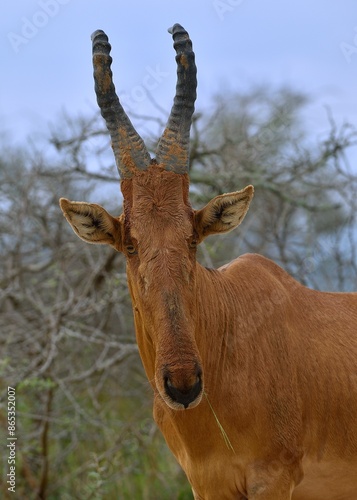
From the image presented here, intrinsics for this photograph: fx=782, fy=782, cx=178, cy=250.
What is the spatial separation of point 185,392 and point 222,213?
5.15 ft

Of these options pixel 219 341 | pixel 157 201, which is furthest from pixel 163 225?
pixel 219 341

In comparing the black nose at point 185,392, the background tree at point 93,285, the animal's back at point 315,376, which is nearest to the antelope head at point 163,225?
the black nose at point 185,392

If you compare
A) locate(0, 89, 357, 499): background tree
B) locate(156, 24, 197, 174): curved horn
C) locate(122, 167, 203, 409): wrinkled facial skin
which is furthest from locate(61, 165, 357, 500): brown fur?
locate(0, 89, 357, 499): background tree

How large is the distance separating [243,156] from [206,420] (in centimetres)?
771

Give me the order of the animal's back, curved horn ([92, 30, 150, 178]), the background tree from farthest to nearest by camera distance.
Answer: the background tree, the animal's back, curved horn ([92, 30, 150, 178])

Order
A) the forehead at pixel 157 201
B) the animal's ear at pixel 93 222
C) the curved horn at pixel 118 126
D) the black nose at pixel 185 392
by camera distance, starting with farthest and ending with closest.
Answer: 1. the curved horn at pixel 118 126
2. the animal's ear at pixel 93 222
3. the forehead at pixel 157 201
4. the black nose at pixel 185 392

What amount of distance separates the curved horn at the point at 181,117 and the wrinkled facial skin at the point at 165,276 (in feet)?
0.43

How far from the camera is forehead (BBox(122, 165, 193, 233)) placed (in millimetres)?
5707

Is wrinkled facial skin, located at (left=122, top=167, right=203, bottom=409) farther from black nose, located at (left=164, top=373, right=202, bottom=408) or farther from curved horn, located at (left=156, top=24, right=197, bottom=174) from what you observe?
curved horn, located at (left=156, top=24, right=197, bottom=174)

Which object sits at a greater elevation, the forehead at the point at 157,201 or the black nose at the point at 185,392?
the forehead at the point at 157,201

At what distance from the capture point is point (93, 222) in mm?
5941

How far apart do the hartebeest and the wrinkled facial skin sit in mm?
10

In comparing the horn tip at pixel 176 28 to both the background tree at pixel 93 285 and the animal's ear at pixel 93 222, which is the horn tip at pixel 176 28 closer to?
the animal's ear at pixel 93 222

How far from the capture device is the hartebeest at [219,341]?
563cm
